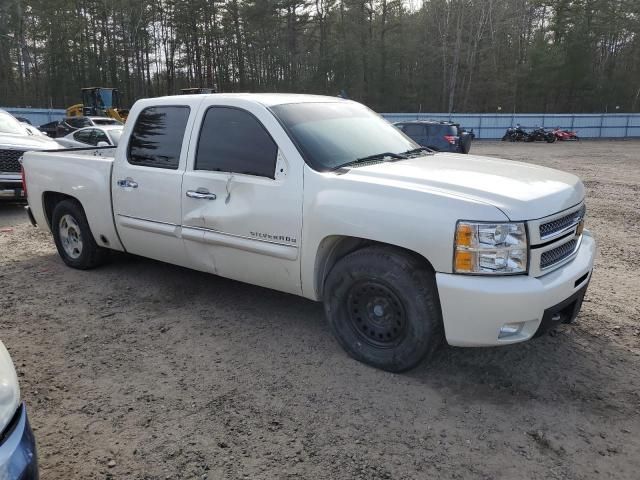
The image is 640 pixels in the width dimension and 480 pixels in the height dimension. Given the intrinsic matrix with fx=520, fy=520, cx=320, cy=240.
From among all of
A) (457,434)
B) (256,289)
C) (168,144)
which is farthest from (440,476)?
(168,144)

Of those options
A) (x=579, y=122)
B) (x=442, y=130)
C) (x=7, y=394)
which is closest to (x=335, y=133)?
(x=7, y=394)

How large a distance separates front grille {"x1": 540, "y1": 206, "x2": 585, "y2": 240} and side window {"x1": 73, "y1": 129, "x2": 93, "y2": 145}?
14.6m

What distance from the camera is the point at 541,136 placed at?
3875 cm

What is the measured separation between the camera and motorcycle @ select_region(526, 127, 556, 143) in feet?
126

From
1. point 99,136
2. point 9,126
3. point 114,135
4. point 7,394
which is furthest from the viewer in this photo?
point 99,136

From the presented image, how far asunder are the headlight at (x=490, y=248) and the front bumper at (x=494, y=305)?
0.07 metres

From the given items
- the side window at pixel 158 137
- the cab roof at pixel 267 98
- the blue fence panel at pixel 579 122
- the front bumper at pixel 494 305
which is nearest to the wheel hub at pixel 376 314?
the front bumper at pixel 494 305

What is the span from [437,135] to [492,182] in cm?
1520

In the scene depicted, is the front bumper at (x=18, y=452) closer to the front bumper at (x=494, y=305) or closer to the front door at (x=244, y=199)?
the front door at (x=244, y=199)

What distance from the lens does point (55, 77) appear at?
2014 inches

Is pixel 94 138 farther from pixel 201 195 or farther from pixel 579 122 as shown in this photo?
pixel 579 122

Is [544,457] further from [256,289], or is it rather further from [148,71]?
[148,71]

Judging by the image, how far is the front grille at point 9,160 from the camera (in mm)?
8898

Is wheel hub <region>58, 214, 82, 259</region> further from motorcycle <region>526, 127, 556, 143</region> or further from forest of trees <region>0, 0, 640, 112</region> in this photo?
forest of trees <region>0, 0, 640, 112</region>
